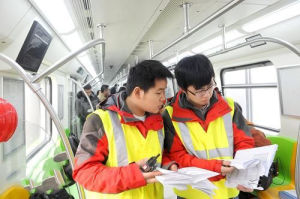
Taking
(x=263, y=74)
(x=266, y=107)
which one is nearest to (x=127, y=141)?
(x=263, y=74)

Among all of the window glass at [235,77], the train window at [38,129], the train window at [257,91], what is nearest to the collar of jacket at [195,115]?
the train window at [38,129]

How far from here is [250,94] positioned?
16.8ft

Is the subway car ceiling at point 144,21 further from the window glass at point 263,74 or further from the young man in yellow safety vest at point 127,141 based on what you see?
the young man in yellow safety vest at point 127,141

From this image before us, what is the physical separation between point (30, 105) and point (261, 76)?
13.3 feet

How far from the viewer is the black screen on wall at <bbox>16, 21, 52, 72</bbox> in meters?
2.12

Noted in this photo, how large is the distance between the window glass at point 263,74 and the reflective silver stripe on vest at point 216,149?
9.41 ft

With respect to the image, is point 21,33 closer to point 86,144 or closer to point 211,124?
point 86,144

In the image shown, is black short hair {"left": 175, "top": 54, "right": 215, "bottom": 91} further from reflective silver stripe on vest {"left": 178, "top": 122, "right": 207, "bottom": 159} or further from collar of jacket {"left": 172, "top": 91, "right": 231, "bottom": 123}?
reflective silver stripe on vest {"left": 178, "top": 122, "right": 207, "bottom": 159}

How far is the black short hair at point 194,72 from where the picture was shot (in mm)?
1490

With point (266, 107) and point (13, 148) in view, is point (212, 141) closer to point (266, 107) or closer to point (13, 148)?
point (13, 148)

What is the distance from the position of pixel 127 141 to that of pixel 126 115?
14 centimetres

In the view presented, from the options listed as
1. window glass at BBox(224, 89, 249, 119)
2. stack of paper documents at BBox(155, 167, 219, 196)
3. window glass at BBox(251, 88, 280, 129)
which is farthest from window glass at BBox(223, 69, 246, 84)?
stack of paper documents at BBox(155, 167, 219, 196)

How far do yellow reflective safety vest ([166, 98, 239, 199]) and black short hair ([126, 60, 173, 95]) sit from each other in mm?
371

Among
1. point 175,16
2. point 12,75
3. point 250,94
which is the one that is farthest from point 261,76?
point 12,75
